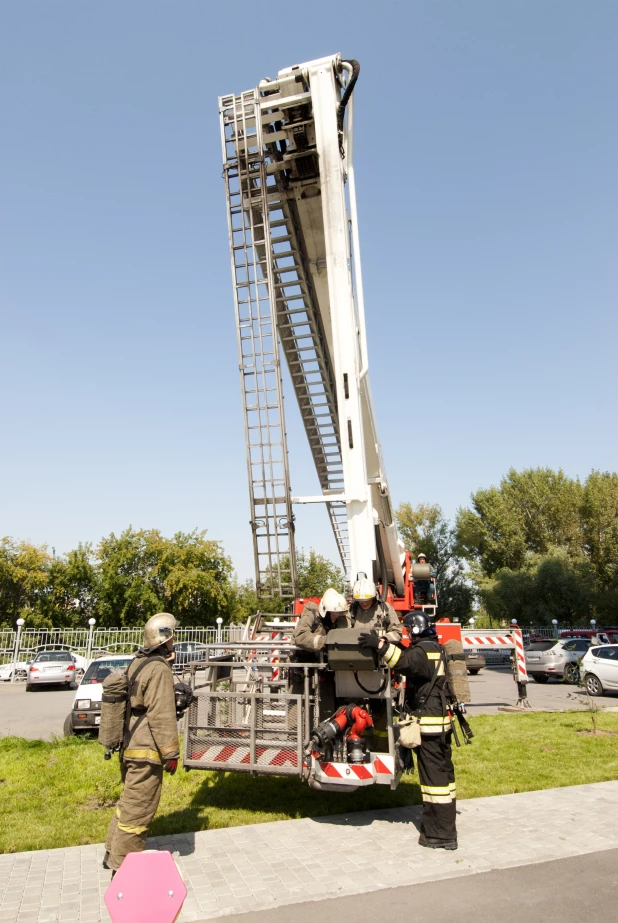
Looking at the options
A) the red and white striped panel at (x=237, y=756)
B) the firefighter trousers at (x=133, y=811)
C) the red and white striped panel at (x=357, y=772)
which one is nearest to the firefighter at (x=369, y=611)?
the red and white striped panel at (x=357, y=772)

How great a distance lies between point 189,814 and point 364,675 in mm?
2068

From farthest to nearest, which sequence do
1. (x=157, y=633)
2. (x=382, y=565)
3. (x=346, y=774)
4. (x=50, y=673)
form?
(x=50, y=673), (x=382, y=565), (x=346, y=774), (x=157, y=633)

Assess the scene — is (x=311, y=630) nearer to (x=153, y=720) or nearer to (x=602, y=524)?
(x=153, y=720)

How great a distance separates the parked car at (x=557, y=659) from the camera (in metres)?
18.3

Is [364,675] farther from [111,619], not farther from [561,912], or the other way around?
[111,619]

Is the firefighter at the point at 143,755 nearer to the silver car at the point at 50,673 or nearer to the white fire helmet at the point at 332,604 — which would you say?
the white fire helmet at the point at 332,604

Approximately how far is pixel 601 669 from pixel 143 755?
13537 millimetres

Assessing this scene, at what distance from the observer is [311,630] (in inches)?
223

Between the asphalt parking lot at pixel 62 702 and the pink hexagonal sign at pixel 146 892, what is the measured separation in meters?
8.24

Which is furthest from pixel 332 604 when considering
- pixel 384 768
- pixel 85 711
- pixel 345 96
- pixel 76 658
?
pixel 76 658

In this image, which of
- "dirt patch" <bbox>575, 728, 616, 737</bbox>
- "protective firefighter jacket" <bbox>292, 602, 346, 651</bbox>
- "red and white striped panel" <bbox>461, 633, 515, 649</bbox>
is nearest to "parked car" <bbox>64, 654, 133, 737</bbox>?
"protective firefighter jacket" <bbox>292, 602, 346, 651</bbox>

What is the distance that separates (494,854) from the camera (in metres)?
4.71

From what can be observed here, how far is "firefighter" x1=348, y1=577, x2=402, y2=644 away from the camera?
5723 millimetres

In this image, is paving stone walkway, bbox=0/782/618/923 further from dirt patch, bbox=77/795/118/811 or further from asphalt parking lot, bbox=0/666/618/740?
asphalt parking lot, bbox=0/666/618/740
